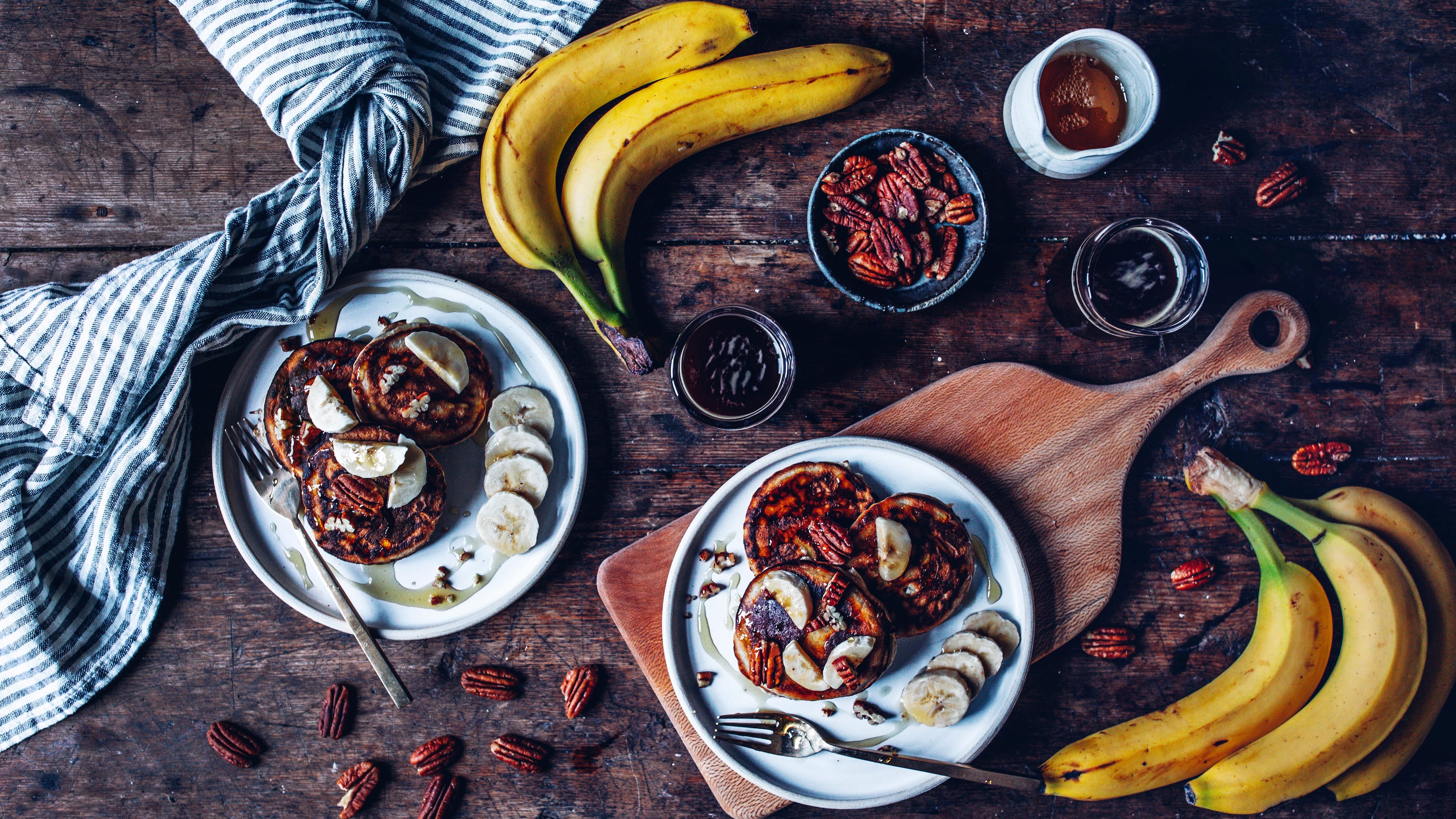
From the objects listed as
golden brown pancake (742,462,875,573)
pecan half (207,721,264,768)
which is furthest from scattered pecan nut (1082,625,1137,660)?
pecan half (207,721,264,768)

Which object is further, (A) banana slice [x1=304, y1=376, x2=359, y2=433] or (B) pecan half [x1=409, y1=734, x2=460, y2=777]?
(B) pecan half [x1=409, y1=734, x2=460, y2=777]

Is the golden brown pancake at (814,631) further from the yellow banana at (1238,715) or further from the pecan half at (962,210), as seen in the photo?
the pecan half at (962,210)

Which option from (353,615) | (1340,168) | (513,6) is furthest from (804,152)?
(353,615)

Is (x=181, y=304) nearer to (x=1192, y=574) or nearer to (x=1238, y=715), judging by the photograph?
(x=1192, y=574)

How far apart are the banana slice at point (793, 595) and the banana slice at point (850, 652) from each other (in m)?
0.04

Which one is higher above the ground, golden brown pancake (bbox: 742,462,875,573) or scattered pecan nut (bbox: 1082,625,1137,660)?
golden brown pancake (bbox: 742,462,875,573)

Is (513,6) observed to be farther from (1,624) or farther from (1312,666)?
(1312,666)

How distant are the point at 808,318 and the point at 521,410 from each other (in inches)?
27.7

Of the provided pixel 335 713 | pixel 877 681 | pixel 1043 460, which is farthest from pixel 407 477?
pixel 1043 460

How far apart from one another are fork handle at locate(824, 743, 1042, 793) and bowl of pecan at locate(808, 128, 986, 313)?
3.12ft

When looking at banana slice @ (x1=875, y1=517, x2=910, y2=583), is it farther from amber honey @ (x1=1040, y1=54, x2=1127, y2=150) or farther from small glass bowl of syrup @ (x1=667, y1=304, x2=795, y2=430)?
amber honey @ (x1=1040, y1=54, x2=1127, y2=150)

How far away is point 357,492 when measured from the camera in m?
1.46

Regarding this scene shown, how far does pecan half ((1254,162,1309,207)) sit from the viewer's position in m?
1.65

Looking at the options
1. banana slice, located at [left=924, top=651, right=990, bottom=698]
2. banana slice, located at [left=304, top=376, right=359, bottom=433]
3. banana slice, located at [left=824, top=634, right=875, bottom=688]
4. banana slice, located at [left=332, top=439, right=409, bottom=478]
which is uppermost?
banana slice, located at [left=304, top=376, right=359, bottom=433]
